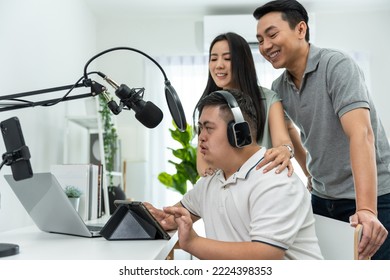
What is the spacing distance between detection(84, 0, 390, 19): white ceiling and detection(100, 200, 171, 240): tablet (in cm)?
179

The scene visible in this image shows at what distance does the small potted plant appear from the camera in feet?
4.38

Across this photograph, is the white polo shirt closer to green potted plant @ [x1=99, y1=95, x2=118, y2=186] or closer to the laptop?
the laptop

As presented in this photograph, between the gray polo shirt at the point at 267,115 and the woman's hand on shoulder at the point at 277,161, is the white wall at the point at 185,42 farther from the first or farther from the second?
the woman's hand on shoulder at the point at 277,161

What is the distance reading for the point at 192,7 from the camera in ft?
9.14

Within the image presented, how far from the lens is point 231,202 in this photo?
34.1 inches

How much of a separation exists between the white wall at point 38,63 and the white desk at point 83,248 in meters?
0.53

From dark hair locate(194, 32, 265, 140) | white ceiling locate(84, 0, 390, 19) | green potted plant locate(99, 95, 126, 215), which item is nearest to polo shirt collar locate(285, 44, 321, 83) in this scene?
dark hair locate(194, 32, 265, 140)

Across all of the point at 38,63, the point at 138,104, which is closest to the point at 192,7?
the point at 38,63

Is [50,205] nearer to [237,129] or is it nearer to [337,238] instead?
[237,129]

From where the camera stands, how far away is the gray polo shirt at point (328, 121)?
1.06 m

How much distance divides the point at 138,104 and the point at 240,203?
0.28 meters

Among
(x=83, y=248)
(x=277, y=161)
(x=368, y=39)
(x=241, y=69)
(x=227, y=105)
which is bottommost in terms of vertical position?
(x=83, y=248)

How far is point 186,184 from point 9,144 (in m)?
2.11
